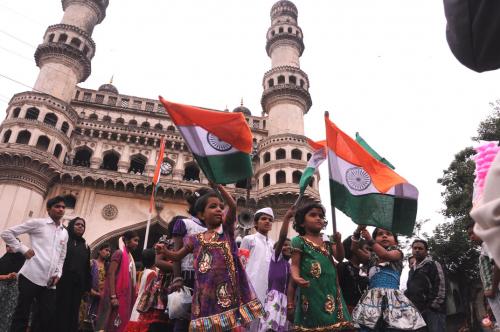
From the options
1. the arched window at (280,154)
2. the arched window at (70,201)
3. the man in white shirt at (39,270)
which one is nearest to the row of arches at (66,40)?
the arched window at (70,201)

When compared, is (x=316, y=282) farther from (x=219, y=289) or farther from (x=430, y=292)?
(x=430, y=292)

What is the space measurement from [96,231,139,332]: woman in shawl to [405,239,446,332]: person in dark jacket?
408 cm

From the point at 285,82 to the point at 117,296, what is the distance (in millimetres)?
21350

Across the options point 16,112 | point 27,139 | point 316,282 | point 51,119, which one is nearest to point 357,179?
point 316,282

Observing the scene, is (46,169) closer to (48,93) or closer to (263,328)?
(48,93)

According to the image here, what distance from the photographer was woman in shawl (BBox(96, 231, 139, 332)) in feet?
18.2

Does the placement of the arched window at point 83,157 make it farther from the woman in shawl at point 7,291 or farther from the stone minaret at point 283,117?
the woman in shawl at point 7,291

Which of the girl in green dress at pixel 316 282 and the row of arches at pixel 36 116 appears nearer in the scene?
the girl in green dress at pixel 316 282

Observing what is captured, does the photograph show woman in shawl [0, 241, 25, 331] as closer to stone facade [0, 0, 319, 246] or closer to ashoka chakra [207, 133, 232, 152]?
ashoka chakra [207, 133, 232, 152]

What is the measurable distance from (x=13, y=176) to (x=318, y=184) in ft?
52.9

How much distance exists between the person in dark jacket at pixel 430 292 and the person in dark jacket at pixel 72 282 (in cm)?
459

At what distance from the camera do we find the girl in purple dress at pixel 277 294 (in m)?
4.52

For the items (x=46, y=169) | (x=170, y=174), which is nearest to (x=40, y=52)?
(x=46, y=169)

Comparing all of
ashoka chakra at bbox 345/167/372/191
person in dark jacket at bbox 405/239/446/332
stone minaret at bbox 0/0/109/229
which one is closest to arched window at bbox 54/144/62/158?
stone minaret at bbox 0/0/109/229
